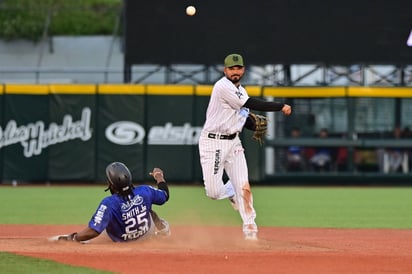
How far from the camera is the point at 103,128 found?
22.6 metres

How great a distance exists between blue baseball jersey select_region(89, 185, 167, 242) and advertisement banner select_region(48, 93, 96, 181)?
1266 cm

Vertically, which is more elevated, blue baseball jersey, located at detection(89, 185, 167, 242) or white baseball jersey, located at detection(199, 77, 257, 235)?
white baseball jersey, located at detection(199, 77, 257, 235)


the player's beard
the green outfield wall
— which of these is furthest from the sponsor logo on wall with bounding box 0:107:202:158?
the player's beard

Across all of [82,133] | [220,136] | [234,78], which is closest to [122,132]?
[82,133]

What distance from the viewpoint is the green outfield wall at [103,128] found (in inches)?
885

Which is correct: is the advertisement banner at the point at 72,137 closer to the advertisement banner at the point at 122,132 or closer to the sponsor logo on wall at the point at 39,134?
the sponsor logo on wall at the point at 39,134

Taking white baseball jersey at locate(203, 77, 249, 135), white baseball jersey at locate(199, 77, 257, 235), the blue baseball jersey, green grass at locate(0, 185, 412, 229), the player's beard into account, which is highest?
the player's beard

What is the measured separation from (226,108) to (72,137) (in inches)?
500

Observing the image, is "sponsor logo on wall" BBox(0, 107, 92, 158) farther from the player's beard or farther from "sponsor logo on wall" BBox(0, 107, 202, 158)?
the player's beard

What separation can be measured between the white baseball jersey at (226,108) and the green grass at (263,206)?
3252 mm

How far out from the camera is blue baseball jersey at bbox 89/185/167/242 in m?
9.49

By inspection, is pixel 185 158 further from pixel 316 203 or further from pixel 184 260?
pixel 184 260

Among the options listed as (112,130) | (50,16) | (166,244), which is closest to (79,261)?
(166,244)

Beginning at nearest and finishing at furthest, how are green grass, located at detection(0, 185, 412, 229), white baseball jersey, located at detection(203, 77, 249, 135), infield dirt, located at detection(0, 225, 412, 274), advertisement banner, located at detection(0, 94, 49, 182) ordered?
infield dirt, located at detection(0, 225, 412, 274)
white baseball jersey, located at detection(203, 77, 249, 135)
green grass, located at detection(0, 185, 412, 229)
advertisement banner, located at detection(0, 94, 49, 182)
